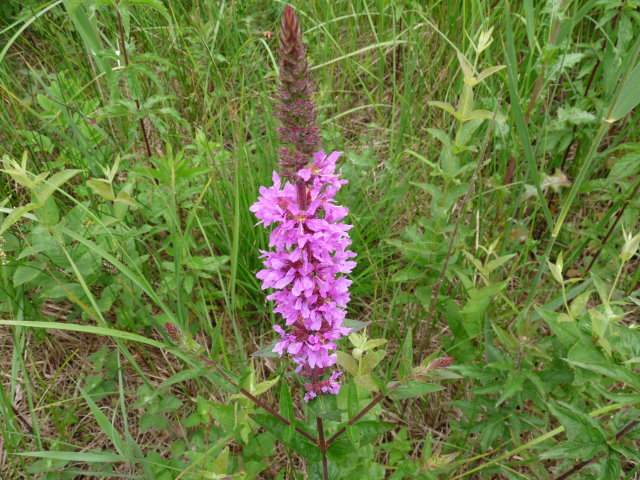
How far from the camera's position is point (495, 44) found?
395 centimetres

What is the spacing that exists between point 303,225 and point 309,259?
0.16 m

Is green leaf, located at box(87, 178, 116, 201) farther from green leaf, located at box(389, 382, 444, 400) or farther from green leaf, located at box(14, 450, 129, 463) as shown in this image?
green leaf, located at box(389, 382, 444, 400)

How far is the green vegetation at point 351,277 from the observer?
7.07 feet

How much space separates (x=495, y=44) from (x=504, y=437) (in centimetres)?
300

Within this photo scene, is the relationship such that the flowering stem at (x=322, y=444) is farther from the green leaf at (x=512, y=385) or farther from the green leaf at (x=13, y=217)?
the green leaf at (x=13, y=217)

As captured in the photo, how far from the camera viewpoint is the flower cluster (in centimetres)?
168

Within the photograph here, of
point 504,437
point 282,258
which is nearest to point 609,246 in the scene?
point 504,437

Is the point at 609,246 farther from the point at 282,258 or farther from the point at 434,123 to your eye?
the point at 282,258

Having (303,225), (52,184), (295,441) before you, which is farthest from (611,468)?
(52,184)

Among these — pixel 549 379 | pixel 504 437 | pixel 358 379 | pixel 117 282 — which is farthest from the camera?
Result: pixel 117 282

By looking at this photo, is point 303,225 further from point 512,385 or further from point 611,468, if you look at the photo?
point 611,468

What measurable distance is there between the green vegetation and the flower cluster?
229 mm

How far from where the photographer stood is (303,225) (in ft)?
5.53

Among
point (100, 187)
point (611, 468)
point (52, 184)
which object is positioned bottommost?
point (611, 468)
